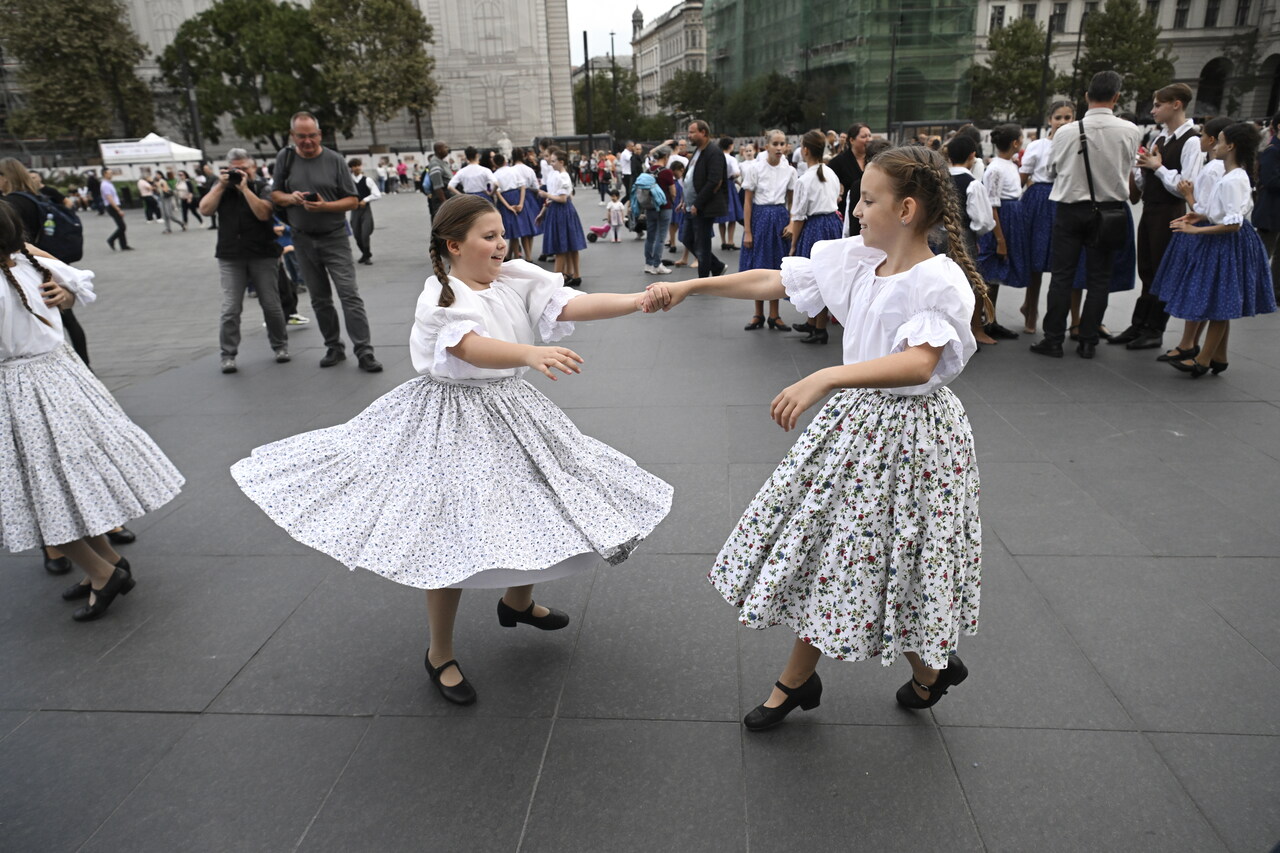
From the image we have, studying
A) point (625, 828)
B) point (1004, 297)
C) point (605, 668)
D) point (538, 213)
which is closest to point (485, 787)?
point (625, 828)

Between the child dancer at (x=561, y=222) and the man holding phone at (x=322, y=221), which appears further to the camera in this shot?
the child dancer at (x=561, y=222)

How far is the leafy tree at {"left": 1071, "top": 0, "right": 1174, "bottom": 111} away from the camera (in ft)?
174

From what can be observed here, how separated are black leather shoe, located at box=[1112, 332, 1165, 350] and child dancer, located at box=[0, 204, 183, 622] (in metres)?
7.55

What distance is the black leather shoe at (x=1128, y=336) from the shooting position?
7.25 meters

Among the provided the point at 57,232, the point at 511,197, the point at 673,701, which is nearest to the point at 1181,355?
the point at 673,701

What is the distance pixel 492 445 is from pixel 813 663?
125cm

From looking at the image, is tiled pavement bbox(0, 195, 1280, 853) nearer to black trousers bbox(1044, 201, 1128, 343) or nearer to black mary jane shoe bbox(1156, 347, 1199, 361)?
black mary jane shoe bbox(1156, 347, 1199, 361)

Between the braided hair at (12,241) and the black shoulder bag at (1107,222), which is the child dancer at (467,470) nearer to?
the braided hair at (12,241)

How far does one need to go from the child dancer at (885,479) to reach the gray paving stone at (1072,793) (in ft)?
1.34

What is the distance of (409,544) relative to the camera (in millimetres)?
2561

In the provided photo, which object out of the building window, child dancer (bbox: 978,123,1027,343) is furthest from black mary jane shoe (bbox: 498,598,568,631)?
the building window

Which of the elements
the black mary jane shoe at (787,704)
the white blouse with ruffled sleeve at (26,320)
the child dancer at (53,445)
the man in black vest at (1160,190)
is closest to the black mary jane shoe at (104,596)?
the child dancer at (53,445)

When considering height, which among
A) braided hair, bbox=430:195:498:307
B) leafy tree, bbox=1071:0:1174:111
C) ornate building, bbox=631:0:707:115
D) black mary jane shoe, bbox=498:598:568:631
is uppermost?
ornate building, bbox=631:0:707:115

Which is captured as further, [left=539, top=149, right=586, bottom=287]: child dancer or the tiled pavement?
[left=539, top=149, right=586, bottom=287]: child dancer
